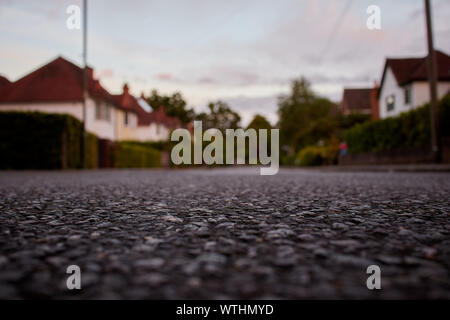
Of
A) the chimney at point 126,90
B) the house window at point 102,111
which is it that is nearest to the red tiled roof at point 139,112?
the chimney at point 126,90

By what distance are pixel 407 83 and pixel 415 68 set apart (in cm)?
245

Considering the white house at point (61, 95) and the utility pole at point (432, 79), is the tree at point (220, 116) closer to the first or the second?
the white house at point (61, 95)

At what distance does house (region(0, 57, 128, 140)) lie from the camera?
81.1 ft

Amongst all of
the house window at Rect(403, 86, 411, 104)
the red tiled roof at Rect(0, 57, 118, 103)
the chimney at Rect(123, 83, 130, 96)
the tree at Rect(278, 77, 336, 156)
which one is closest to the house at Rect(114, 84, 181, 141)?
the chimney at Rect(123, 83, 130, 96)

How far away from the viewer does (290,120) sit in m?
50.8

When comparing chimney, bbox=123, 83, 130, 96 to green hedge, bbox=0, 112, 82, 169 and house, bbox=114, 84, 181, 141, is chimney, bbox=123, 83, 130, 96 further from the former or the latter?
green hedge, bbox=0, 112, 82, 169

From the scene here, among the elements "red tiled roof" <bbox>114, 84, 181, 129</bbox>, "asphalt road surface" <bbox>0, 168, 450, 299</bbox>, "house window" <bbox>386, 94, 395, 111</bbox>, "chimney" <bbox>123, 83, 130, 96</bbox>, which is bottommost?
"asphalt road surface" <bbox>0, 168, 450, 299</bbox>

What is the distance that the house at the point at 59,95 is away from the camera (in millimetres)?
24719

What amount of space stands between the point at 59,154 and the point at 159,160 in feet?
48.8

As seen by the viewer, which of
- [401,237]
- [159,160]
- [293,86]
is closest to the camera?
[401,237]
